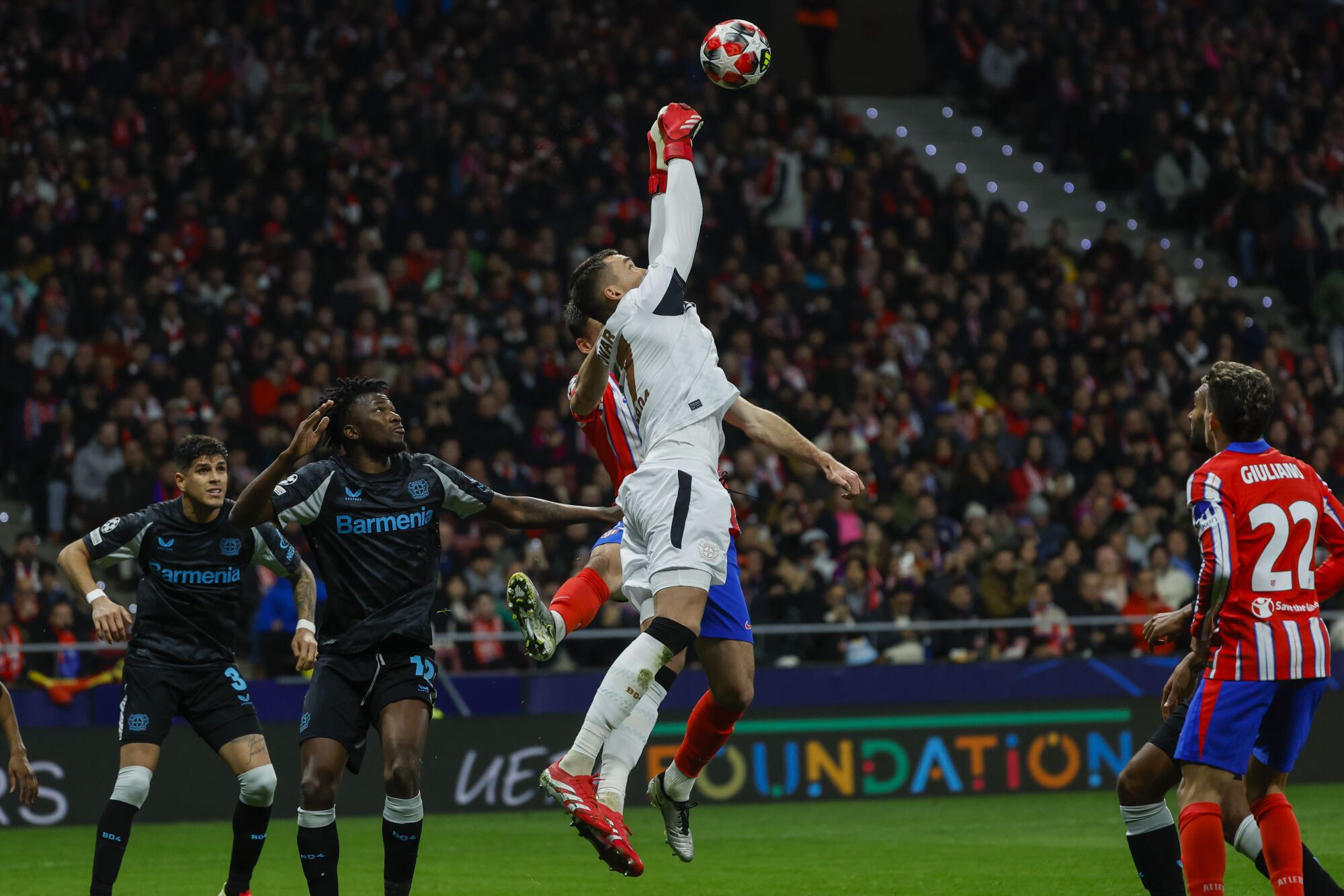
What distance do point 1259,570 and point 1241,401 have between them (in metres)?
0.60

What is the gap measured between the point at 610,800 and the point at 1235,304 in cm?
1571

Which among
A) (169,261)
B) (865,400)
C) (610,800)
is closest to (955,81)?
(865,400)

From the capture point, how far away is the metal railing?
44.9 ft

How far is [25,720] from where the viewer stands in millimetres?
13750

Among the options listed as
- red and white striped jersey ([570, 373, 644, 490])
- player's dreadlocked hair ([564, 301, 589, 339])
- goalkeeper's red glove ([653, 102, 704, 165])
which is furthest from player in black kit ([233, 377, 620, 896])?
goalkeeper's red glove ([653, 102, 704, 165])

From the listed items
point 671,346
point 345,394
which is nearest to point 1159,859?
point 671,346

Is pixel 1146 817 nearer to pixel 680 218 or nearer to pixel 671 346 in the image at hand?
pixel 671 346

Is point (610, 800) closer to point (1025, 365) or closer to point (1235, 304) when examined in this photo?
point (1025, 365)

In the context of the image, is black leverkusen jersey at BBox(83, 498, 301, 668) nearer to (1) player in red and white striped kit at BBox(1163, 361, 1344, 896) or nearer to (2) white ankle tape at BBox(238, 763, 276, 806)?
(2) white ankle tape at BBox(238, 763, 276, 806)

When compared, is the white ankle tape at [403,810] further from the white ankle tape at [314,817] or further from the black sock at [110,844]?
the black sock at [110,844]

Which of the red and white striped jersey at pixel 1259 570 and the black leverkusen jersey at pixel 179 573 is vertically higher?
the red and white striped jersey at pixel 1259 570

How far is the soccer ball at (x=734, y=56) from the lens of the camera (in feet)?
24.8

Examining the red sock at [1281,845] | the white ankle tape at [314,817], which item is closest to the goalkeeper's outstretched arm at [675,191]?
the white ankle tape at [314,817]

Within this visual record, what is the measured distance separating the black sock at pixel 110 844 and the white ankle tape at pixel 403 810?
1338 millimetres
